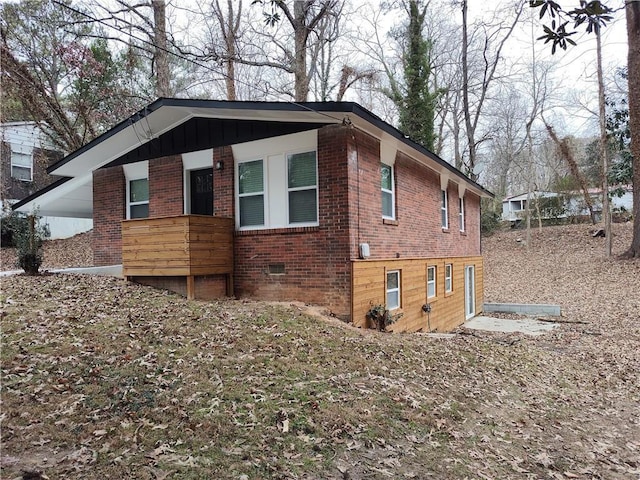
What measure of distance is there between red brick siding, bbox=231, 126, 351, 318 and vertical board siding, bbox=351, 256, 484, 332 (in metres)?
0.32

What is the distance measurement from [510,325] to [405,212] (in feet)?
17.4

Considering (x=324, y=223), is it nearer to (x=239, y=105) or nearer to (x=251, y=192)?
(x=251, y=192)

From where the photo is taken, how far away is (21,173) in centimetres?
2278

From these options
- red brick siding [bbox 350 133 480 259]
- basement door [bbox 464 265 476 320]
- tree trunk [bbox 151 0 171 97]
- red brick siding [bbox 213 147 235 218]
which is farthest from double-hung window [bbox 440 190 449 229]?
tree trunk [bbox 151 0 171 97]

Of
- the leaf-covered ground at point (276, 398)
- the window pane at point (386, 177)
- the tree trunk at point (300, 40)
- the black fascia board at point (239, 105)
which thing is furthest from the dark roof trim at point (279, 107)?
the tree trunk at point (300, 40)

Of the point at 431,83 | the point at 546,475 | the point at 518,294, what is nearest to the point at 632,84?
the point at 518,294

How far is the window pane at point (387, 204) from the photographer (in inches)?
371

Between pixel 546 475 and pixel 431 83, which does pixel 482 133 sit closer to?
pixel 431 83

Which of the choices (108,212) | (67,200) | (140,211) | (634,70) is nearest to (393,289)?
(140,211)

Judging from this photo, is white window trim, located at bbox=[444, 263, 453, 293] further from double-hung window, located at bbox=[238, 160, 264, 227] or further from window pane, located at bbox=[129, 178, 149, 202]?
window pane, located at bbox=[129, 178, 149, 202]

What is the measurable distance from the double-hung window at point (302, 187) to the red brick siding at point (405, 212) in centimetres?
85

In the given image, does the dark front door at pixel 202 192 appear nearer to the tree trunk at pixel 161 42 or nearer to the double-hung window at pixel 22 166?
the tree trunk at pixel 161 42

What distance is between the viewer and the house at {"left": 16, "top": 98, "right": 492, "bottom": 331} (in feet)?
26.2

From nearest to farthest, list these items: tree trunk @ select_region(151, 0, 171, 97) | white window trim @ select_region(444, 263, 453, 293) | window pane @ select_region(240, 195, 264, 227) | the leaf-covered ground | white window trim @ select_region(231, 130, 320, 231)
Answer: the leaf-covered ground → white window trim @ select_region(231, 130, 320, 231) → window pane @ select_region(240, 195, 264, 227) → white window trim @ select_region(444, 263, 453, 293) → tree trunk @ select_region(151, 0, 171, 97)
